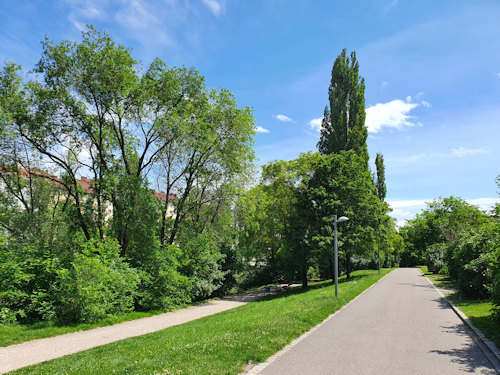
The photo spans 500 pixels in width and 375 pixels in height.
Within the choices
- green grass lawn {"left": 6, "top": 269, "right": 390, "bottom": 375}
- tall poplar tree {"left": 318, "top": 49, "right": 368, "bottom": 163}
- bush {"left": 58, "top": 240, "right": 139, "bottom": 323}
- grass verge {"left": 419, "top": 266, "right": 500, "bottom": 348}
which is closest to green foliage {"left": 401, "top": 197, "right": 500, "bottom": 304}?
grass verge {"left": 419, "top": 266, "right": 500, "bottom": 348}

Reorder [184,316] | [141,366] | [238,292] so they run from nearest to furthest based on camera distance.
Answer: [141,366] < [184,316] < [238,292]

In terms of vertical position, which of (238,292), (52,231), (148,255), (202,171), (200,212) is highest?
(202,171)

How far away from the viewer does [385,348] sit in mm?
7621

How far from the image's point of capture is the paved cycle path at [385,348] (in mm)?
6215

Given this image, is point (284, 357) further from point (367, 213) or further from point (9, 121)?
point (367, 213)

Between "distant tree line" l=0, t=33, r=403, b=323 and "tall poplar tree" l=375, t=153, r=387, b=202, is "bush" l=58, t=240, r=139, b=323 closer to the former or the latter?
"distant tree line" l=0, t=33, r=403, b=323

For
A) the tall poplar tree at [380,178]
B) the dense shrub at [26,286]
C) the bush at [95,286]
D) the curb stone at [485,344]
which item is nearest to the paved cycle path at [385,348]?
the curb stone at [485,344]

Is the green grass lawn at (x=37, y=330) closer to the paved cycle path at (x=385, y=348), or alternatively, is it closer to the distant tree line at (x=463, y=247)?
the paved cycle path at (x=385, y=348)

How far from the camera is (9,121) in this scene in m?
15.8

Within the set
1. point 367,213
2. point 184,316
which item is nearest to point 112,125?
point 184,316

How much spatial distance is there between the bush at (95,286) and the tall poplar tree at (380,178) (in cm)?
4589

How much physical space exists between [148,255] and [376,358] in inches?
589

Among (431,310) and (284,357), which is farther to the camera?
(431,310)

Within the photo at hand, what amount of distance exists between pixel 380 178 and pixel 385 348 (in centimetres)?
5051
